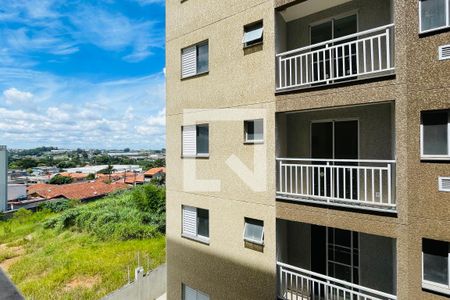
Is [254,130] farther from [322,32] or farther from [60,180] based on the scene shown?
[60,180]

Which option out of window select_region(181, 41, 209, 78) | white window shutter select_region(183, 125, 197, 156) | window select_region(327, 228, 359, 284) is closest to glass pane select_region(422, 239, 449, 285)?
window select_region(327, 228, 359, 284)

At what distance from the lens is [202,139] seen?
32.1 feet

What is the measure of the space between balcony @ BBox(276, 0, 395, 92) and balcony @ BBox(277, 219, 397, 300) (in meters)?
4.18

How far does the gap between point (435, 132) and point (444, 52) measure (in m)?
1.47

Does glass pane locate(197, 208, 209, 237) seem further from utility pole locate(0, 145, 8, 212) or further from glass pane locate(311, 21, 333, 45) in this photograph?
utility pole locate(0, 145, 8, 212)

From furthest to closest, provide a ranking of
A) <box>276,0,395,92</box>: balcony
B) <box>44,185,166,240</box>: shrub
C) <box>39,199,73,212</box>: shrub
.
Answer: <box>39,199,73,212</box>: shrub
<box>44,185,166,240</box>: shrub
<box>276,0,395,92</box>: balcony

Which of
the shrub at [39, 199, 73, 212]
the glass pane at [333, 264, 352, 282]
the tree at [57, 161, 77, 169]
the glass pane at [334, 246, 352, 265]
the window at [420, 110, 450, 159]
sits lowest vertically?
the shrub at [39, 199, 73, 212]

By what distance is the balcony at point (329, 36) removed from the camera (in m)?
7.00

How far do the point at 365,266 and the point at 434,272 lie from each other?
2205mm

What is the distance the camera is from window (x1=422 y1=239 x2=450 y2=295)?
17.2ft

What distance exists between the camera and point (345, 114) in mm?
7539

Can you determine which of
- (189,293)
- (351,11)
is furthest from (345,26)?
(189,293)

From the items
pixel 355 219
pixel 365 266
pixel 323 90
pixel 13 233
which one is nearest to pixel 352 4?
pixel 323 90

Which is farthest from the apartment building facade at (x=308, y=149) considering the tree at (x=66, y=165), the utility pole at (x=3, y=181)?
the tree at (x=66, y=165)
